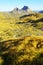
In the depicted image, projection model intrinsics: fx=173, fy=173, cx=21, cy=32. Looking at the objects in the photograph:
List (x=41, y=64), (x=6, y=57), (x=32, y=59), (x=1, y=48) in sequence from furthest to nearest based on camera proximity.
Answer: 1. (x=1, y=48)
2. (x=6, y=57)
3. (x=32, y=59)
4. (x=41, y=64)

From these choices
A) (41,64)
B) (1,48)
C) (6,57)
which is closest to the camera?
(41,64)

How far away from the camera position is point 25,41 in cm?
4169

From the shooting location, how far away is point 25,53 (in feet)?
115

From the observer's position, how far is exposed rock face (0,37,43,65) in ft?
104

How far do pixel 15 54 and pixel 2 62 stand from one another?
3.60 m

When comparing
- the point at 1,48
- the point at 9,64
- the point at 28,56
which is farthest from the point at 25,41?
the point at 9,64

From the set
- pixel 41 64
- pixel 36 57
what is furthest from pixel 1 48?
pixel 41 64

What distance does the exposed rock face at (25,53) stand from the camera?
31.7 meters

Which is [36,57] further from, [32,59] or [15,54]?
[15,54]

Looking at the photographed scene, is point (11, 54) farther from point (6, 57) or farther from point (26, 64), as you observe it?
point (26, 64)

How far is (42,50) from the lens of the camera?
116 ft

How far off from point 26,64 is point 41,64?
2692 mm

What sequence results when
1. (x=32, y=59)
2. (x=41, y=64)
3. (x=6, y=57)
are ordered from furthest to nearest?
1. (x=6, y=57)
2. (x=32, y=59)
3. (x=41, y=64)

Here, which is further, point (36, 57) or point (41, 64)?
point (36, 57)
